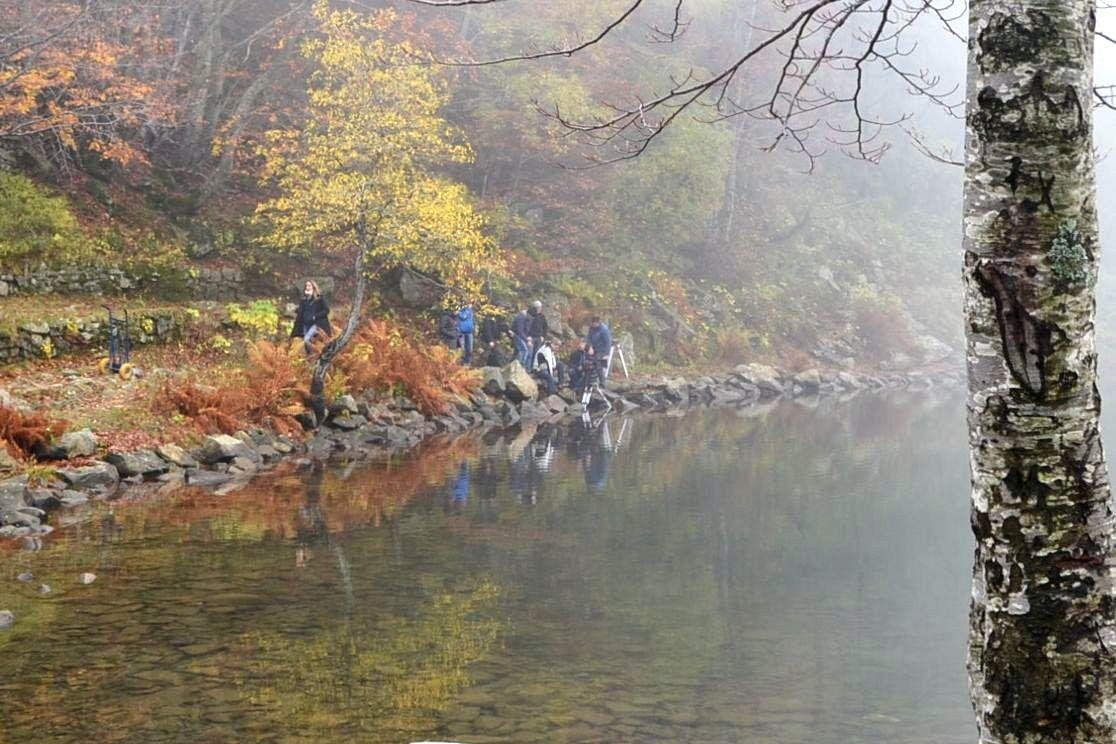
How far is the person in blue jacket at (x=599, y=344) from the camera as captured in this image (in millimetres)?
26625

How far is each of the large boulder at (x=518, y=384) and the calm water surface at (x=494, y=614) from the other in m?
7.40

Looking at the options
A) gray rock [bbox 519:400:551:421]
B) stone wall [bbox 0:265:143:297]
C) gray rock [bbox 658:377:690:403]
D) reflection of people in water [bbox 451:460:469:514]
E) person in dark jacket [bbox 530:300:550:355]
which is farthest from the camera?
gray rock [bbox 658:377:690:403]

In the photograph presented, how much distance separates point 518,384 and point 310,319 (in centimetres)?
588

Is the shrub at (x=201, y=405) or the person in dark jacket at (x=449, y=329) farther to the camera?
the person in dark jacket at (x=449, y=329)

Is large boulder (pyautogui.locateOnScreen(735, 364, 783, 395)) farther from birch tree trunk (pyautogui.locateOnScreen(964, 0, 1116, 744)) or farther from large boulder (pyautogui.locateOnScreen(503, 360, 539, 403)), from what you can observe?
birch tree trunk (pyautogui.locateOnScreen(964, 0, 1116, 744))

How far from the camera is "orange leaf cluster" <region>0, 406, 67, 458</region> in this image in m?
14.0

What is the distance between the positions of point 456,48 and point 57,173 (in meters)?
11.7

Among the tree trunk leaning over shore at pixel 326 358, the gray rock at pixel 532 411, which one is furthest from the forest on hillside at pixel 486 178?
the gray rock at pixel 532 411

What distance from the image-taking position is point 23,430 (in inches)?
555

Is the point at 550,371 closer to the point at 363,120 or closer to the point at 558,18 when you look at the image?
the point at 363,120

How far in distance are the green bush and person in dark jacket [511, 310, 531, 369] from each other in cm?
1012

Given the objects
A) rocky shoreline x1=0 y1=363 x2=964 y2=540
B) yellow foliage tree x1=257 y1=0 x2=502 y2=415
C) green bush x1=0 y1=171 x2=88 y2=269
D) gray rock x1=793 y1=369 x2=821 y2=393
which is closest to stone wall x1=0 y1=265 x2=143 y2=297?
green bush x1=0 y1=171 x2=88 y2=269

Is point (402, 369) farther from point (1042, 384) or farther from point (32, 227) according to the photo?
point (1042, 384)

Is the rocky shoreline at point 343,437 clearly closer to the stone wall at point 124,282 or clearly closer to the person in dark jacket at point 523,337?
the person in dark jacket at point 523,337
